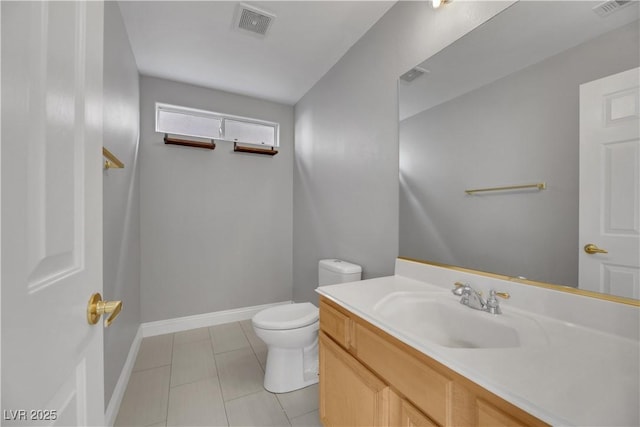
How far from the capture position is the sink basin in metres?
0.88

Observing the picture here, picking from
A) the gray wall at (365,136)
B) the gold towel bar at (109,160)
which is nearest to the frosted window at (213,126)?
the gray wall at (365,136)

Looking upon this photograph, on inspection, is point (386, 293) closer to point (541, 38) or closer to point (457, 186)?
point (457, 186)

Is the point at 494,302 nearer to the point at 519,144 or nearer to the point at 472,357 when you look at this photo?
the point at 472,357

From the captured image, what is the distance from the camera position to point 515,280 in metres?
1.05

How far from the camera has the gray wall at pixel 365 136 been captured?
148 cm

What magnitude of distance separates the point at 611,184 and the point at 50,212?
1477 mm

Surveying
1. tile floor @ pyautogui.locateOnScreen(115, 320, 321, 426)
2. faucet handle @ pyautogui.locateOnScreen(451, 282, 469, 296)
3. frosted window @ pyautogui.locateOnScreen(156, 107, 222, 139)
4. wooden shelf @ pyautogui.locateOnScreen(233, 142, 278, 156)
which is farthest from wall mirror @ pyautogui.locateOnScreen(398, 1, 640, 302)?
frosted window @ pyautogui.locateOnScreen(156, 107, 222, 139)

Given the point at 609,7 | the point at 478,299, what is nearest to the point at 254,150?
the point at 478,299

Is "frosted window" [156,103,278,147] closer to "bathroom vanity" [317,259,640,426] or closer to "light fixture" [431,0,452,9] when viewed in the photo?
"light fixture" [431,0,452,9]

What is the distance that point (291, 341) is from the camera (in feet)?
5.55

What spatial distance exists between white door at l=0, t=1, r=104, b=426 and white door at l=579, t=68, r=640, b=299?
1.44 metres

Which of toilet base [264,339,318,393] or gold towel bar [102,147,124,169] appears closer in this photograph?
gold towel bar [102,147,124,169]

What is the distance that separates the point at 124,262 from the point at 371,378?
184 cm

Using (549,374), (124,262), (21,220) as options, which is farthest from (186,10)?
(549,374)
